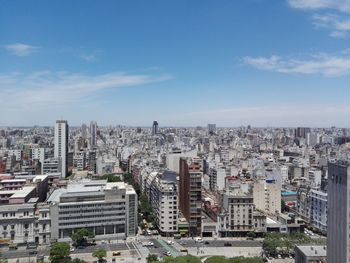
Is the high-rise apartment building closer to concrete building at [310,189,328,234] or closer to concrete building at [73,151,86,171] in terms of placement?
concrete building at [310,189,328,234]

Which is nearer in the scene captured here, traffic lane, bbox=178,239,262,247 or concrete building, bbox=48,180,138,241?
traffic lane, bbox=178,239,262,247

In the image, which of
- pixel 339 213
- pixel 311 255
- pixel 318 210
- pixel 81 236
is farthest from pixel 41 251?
pixel 318 210

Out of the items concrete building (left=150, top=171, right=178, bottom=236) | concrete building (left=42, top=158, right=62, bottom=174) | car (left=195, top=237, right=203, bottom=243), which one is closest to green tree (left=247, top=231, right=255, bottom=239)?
car (left=195, top=237, right=203, bottom=243)

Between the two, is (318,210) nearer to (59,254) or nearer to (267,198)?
(267,198)

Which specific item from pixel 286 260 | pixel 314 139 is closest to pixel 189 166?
pixel 286 260

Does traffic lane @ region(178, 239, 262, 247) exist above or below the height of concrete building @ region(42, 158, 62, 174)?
below

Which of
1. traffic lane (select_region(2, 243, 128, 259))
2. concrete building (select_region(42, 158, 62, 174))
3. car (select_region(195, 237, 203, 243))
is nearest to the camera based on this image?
traffic lane (select_region(2, 243, 128, 259))
